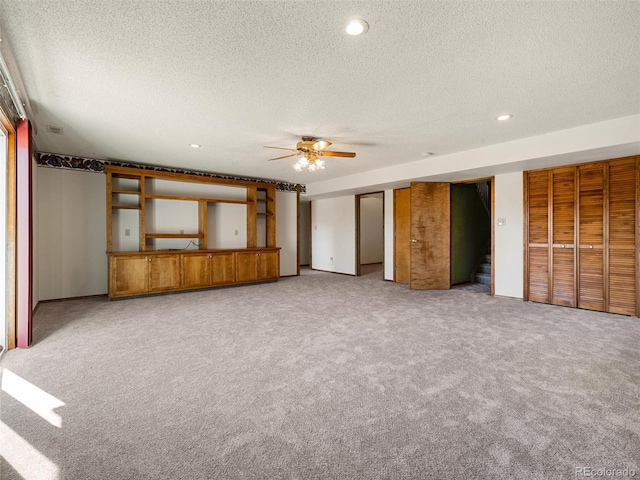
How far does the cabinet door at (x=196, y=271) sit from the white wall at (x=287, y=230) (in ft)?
7.66

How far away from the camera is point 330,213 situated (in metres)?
9.16

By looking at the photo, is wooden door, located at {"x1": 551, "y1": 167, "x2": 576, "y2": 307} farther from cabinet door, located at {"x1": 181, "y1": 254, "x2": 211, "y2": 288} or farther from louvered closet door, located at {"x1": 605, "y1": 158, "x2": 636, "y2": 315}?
cabinet door, located at {"x1": 181, "y1": 254, "x2": 211, "y2": 288}

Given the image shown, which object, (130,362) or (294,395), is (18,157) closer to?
(130,362)

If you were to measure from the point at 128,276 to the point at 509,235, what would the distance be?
6.78 m

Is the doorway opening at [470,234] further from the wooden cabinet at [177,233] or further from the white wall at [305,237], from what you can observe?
the white wall at [305,237]

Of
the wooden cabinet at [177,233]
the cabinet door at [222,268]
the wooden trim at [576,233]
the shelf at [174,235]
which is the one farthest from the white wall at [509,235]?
the shelf at [174,235]

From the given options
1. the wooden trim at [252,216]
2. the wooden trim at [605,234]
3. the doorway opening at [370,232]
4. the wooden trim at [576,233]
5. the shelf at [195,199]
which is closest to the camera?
the wooden trim at [605,234]

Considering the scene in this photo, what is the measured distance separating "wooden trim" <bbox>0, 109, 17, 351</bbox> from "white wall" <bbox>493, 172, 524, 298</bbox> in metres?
6.75

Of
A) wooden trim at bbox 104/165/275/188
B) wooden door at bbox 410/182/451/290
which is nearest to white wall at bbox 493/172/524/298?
wooden door at bbox 410/182/451/290

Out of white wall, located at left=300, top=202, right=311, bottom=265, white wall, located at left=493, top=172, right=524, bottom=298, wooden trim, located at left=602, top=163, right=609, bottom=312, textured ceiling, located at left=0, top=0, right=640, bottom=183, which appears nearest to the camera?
textured ceiling, located at left=0, top=0, right=640, bottom=183

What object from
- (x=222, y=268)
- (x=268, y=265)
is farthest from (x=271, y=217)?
(x=222, y=268)

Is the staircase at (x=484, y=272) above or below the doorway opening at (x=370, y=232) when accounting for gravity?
below

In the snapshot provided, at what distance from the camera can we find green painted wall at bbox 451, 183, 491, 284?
22.3 ft

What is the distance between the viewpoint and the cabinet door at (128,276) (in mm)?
5344
